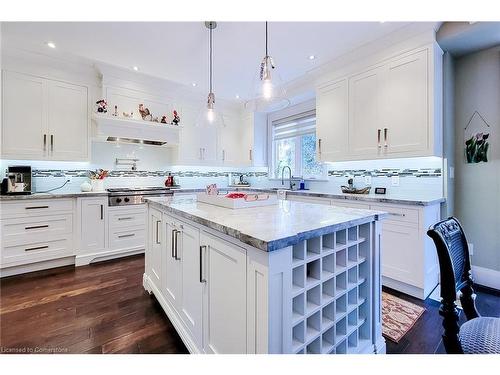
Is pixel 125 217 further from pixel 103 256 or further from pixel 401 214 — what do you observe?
pixel 401 214

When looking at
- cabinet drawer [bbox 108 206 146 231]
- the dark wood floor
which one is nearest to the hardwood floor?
the dark wood floor

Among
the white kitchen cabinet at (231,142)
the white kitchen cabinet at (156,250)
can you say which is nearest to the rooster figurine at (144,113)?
the white kitchen cabinet at (231,142)

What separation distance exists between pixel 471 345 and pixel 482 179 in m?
2.25

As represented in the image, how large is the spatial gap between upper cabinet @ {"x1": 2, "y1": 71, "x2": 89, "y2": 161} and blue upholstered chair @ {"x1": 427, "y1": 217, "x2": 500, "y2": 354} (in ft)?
12.8

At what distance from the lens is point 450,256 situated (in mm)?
948

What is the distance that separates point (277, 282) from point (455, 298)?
0.67 m

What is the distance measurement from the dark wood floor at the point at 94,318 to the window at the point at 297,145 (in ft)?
7.76

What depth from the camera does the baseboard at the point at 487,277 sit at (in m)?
2.41

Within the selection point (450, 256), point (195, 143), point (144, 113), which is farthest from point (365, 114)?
point (144, 113)

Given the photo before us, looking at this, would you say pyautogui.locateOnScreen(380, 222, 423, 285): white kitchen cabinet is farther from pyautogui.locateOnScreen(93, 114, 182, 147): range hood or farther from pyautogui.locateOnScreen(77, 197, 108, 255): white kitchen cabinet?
pyautogui.locateOnScreen(77, 197, 108, 255): white kitchen cabinet

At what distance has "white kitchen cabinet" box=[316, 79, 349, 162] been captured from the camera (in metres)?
3.10

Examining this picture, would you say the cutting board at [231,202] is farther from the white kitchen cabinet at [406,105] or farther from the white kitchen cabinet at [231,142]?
the white kitchen cabinet at [231,142]

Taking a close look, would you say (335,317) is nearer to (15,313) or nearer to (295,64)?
(15,313)

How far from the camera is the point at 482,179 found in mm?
2500
